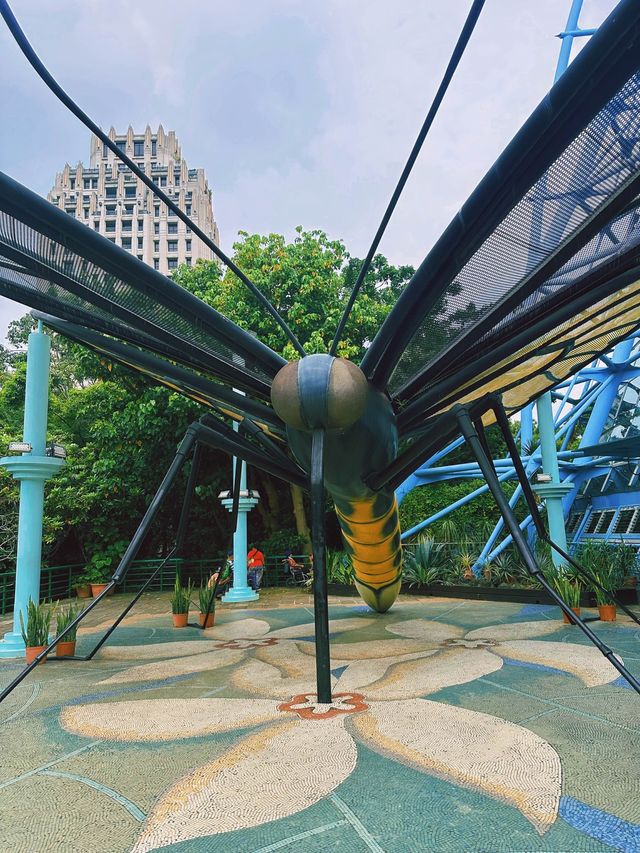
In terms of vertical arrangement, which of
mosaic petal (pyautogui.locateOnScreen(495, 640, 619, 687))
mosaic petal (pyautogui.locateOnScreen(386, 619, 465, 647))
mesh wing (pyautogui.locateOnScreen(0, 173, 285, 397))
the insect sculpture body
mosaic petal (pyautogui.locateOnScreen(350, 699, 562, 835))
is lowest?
mosaic petal (pyautogui.locateOnScreen(386, 619, 465, 647))

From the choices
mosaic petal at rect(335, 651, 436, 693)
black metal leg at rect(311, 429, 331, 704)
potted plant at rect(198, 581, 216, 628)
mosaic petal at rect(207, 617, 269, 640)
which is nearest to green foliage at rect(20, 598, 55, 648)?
mosaic petal at rect(207, 617, 269, 640)

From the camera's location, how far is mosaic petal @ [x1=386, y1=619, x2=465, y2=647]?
5665mm

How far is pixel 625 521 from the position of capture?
40.0 feet

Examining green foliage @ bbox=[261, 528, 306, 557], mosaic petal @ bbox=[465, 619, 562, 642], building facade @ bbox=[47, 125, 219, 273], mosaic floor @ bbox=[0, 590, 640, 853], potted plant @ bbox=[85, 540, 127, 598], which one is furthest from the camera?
building facade @ bbox=[47, 125, 219, 273]

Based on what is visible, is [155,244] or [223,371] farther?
[155,244]

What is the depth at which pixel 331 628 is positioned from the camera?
651 cm

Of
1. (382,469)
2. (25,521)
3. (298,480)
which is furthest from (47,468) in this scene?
(382,469)

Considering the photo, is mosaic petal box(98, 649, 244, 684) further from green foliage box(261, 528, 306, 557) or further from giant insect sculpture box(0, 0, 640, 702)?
green foliage box(261, 528, 306, 557)

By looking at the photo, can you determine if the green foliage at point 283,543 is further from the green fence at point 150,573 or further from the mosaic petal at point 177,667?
the mosaic petal at point 177,667

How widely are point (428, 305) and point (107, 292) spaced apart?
1804mm

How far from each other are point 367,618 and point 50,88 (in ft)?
22.1

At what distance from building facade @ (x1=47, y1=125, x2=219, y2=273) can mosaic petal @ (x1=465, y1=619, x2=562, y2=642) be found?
65625 mm

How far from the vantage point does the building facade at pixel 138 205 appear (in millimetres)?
68125

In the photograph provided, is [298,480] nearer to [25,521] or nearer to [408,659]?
[408,659]
